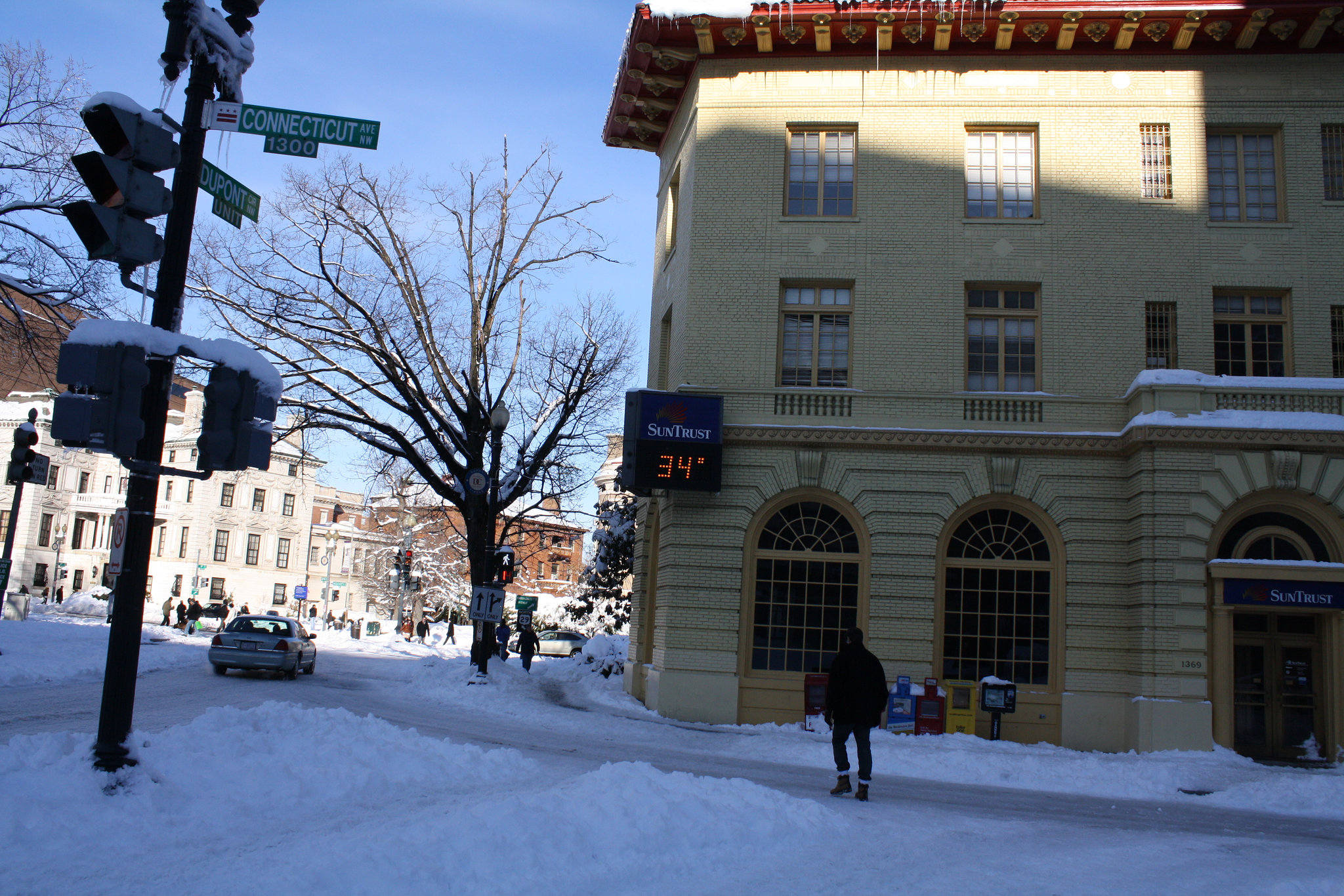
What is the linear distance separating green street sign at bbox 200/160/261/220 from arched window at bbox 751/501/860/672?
43.3 feet

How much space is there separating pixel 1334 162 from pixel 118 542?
22603 millimetres

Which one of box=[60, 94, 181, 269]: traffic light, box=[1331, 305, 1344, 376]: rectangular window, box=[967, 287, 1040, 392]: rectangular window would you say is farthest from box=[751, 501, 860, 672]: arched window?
box=[60, 94, 181, 269]: traffic light

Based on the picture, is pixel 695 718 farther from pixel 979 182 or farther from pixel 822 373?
pixel 979 182

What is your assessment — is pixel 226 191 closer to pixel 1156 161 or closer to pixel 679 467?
pixel 679 467

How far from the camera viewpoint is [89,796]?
7.29 meters

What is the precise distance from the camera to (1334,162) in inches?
801

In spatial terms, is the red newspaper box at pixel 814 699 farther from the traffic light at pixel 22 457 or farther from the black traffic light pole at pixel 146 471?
the traffic light at pixel 22 457

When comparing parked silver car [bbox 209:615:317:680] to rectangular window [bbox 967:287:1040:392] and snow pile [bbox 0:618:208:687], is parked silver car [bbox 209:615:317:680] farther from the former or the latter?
rectangular window [bbox 967:287:1040:392]

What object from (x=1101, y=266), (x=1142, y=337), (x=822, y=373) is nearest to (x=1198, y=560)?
(x=1142, y=337)

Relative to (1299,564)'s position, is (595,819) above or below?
below

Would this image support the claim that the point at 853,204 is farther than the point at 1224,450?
Yes

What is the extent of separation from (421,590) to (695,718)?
52039 mm

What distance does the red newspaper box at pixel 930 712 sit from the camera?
58.0 feet

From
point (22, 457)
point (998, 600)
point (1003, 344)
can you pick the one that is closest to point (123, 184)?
point (22, 457)
